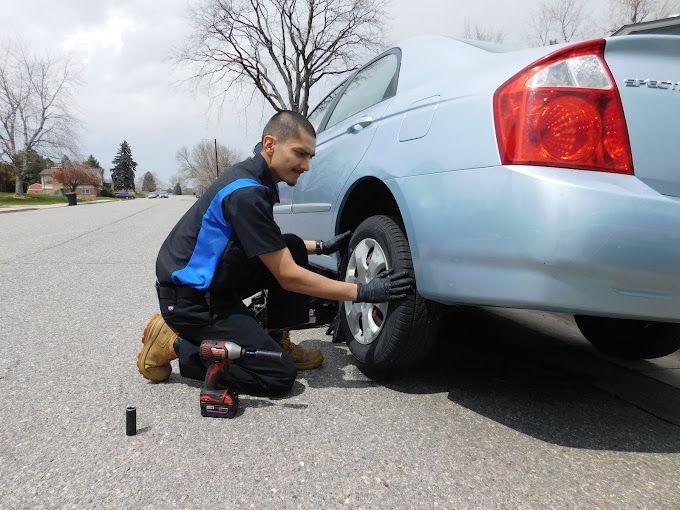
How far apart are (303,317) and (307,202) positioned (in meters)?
0.99

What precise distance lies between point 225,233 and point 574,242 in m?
1.31

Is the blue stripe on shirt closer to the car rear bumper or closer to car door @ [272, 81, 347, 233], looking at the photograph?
the car rear bumper

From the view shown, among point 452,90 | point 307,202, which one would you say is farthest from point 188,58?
point 452,90

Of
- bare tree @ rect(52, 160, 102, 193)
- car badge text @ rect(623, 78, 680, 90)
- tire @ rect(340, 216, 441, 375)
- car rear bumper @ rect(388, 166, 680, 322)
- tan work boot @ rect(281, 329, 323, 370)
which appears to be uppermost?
bare tree @ rect(52, 160, 102, 193)

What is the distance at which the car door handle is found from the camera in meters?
2.32

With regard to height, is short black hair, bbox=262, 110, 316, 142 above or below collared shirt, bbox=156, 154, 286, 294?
above

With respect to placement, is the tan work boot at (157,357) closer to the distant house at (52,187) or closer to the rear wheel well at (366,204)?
the rear wheel well at (366,204)

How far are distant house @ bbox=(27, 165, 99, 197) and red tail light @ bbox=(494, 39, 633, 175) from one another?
80.9m

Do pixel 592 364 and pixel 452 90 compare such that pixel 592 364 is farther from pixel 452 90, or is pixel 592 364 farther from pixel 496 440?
pixel 452 90

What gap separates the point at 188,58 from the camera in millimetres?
18312

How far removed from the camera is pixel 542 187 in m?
1.36

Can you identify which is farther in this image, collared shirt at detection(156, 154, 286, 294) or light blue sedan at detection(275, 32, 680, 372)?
collared shirt at detection(156, 154, 286, 294)

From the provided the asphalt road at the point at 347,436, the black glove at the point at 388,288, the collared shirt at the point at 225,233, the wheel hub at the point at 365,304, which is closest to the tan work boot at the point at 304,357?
the asphalt road at the point at 347,436

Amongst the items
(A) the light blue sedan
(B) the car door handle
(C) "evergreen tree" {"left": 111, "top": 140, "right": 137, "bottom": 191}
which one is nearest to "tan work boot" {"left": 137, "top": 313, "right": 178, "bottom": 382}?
(A) the light blue sedan
